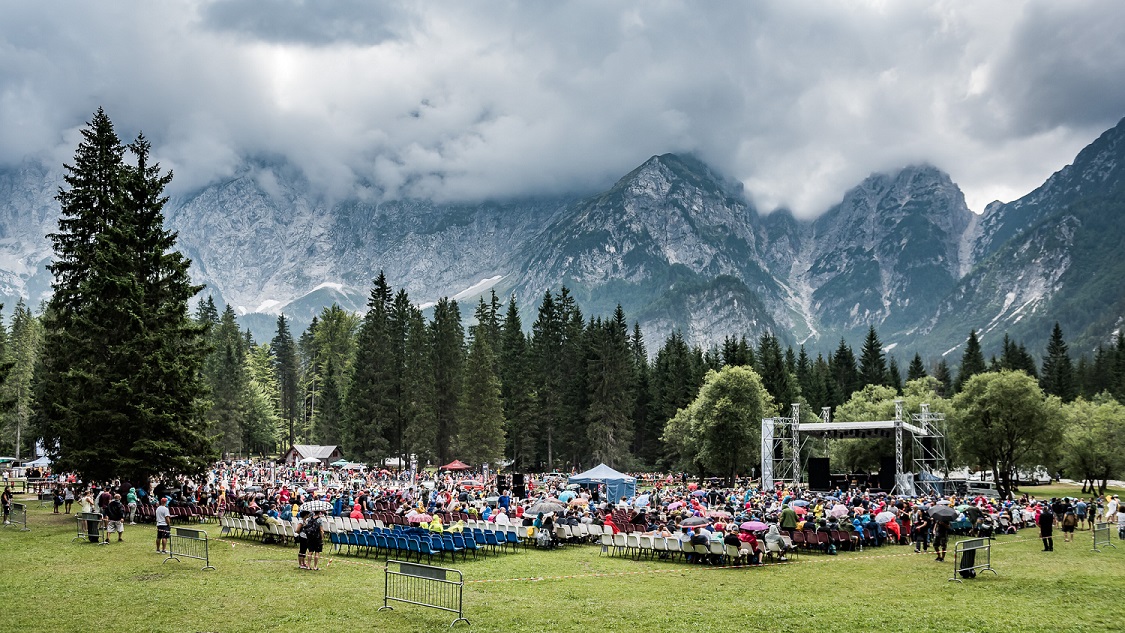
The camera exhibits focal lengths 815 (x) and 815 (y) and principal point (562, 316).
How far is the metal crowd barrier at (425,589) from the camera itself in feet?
38.6

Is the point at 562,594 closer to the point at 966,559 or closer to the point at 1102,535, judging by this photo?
the point at 966,559

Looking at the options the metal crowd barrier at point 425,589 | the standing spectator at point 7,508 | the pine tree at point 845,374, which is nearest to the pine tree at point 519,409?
the pine tree at point 845,374

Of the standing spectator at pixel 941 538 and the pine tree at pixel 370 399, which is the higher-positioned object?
the pine tree at pixel 370 399

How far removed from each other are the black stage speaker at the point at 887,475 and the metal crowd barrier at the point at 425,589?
130 ft

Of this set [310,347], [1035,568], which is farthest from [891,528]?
[310,347]

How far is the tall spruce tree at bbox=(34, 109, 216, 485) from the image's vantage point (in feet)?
87.4

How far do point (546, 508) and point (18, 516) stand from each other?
52.6ft

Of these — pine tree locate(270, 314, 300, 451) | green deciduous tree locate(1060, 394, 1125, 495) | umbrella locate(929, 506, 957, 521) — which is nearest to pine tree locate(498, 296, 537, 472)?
pine tree locate(270, 314, 300, 451)

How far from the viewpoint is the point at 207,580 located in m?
14.9

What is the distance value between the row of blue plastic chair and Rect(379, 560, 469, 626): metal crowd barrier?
183 inches

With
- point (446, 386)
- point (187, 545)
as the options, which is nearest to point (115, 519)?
point (187, 545)

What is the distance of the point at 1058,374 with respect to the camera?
3408 inches

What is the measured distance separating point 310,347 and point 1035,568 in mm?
94859

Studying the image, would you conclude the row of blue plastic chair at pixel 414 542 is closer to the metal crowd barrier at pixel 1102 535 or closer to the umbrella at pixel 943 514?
the umbrella at pixel 943 514
